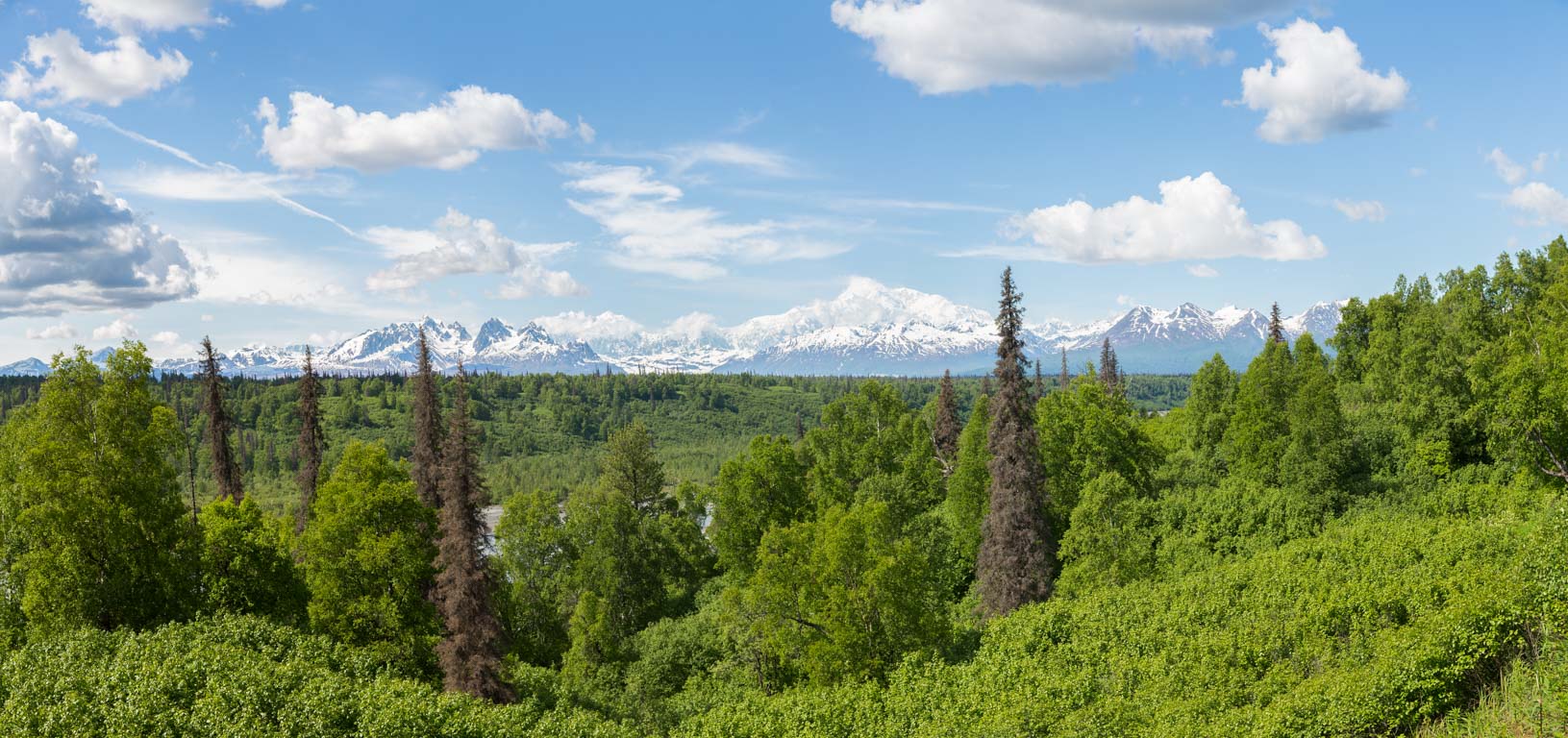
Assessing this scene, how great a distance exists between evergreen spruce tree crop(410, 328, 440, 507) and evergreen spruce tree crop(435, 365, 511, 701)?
224 inches

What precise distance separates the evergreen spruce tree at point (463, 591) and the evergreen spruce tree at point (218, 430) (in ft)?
52.2

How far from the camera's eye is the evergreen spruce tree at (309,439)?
4109 centimetres

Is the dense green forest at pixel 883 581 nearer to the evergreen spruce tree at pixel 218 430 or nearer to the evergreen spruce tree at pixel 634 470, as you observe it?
the evergreen spruce tree at pixel 218 430

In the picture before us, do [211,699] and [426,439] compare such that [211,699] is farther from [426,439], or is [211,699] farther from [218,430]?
[218,430]

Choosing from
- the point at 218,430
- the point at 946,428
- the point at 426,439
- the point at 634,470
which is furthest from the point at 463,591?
the point at 946,428

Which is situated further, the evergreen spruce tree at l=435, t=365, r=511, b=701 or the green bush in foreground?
the evergreen spruce tree at l=435, t=365, r=511, b=701

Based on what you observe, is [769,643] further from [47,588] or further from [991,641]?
[47,588]

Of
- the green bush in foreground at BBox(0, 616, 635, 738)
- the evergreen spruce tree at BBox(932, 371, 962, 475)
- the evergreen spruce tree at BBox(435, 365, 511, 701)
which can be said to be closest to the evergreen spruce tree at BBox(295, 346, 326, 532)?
the evergreen spruce tree at BBox(435, 365, 511, 701)

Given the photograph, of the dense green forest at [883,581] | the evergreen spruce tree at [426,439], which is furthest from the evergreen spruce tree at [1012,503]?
the evergreen spruce tree at [426,439]

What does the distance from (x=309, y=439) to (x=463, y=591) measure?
18.1 metres

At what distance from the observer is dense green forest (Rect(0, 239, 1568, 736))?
1789cm

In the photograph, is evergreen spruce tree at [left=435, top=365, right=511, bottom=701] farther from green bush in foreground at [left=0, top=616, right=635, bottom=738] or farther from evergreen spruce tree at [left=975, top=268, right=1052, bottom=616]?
evergreen spruce tree at [left=975, top=268, right=1052, bottom=616]

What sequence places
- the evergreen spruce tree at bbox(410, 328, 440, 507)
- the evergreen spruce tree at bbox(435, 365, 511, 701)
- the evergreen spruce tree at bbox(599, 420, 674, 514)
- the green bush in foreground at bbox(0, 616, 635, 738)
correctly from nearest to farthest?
the green bush in foreground at bbox(0, 616, 635, 738), the evergreen spruce tree at bbox(435, 365, 511, 701), the evergreen spruce tree at bbox(410, 328, 440, 507), the evergreen spruce tree at bbox(599, 420, 674, 514)

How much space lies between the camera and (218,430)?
135 ft
